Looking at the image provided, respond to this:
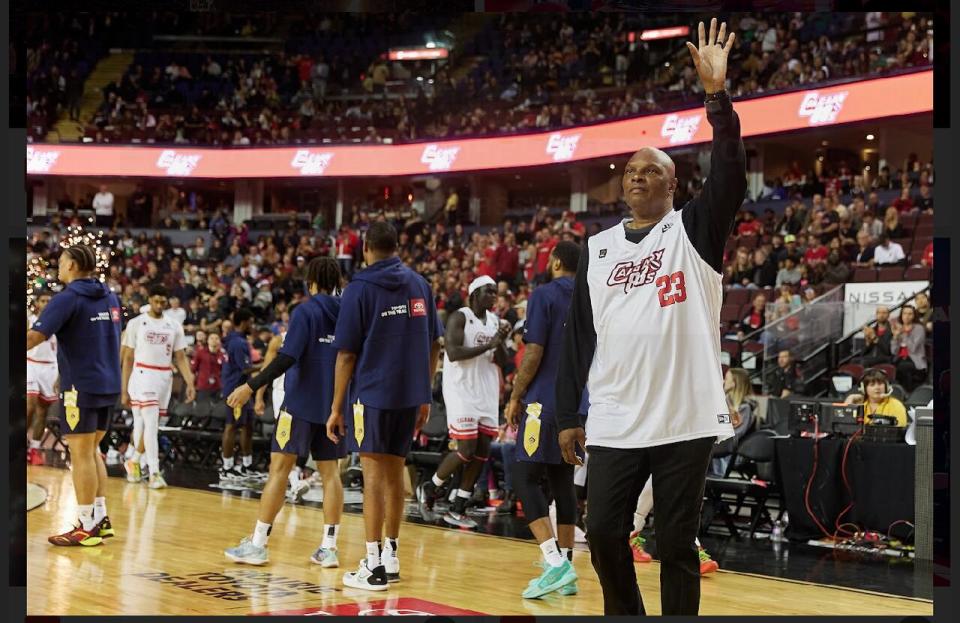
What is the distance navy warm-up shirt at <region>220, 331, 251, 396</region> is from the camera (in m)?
8.85

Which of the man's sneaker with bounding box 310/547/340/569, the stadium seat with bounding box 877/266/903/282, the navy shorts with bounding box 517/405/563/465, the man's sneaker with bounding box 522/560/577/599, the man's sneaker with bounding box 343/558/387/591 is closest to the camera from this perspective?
the man's sneaker with bounding box 522/560/577/599

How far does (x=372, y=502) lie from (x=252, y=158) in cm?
591

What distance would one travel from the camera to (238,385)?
930cm

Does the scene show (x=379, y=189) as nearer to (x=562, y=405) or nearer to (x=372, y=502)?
(x=372, y=502)

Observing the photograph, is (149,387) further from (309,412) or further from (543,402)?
(543,402)

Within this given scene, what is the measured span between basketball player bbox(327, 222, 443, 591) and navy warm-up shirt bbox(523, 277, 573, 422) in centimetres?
51

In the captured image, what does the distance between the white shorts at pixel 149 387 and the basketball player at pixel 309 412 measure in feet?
11.8

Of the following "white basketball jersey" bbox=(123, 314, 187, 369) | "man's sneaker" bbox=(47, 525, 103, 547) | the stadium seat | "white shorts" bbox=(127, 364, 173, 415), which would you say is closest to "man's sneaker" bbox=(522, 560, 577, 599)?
"man's sneaker" bbox=(47, 525, 103, 547)

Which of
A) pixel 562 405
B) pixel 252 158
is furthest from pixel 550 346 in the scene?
pixel 252 158

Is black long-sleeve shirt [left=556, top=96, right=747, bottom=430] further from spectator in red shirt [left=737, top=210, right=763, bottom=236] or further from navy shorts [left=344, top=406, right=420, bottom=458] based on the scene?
spectator in red shirt [left=737, top=210, right=763, bottom=236]

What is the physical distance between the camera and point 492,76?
26.9 feet

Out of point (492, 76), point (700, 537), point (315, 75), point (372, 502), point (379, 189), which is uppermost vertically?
point (315, 75)

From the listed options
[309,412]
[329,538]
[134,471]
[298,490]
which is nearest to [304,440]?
[309,412]

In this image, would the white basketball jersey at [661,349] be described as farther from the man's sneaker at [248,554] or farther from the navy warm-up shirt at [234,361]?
the navy warm-up shirt at [234,361]
